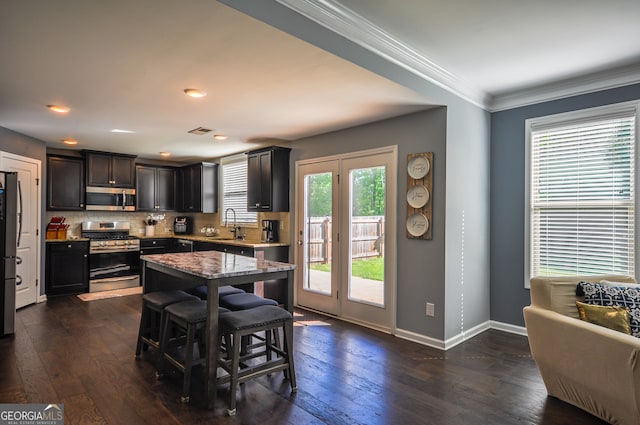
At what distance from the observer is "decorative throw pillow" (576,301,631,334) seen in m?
2.39

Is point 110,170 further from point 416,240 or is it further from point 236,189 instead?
point 416,240

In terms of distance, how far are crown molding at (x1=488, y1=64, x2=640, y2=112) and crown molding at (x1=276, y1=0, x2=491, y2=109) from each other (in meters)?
0.67

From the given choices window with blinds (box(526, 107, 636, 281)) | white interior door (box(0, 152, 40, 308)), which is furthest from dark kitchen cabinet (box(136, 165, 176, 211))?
window with blinds (box(526, 107, 636, 281))

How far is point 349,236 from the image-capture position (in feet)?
14.7

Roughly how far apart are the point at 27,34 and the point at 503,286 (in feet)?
15.8

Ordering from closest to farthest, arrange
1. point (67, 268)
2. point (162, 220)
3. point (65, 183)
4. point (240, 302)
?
point (240, 302) → point (67, 268) → point (65, 183) → point (162, 220)

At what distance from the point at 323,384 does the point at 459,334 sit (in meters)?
1.74

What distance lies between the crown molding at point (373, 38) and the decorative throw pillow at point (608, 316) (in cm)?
224

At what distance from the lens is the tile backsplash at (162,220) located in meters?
5.74

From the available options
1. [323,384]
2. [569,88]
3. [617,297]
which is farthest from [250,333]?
[569,88]

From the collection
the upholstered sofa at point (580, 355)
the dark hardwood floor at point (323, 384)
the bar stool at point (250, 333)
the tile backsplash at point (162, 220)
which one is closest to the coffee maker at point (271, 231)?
the tile backsplash at point (162, 220)

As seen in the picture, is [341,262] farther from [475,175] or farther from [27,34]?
[27,34]

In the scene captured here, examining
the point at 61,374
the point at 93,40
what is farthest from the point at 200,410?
the point at 93,40

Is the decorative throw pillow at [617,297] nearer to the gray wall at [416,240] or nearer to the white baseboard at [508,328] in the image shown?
the gray wall at [416,240]
